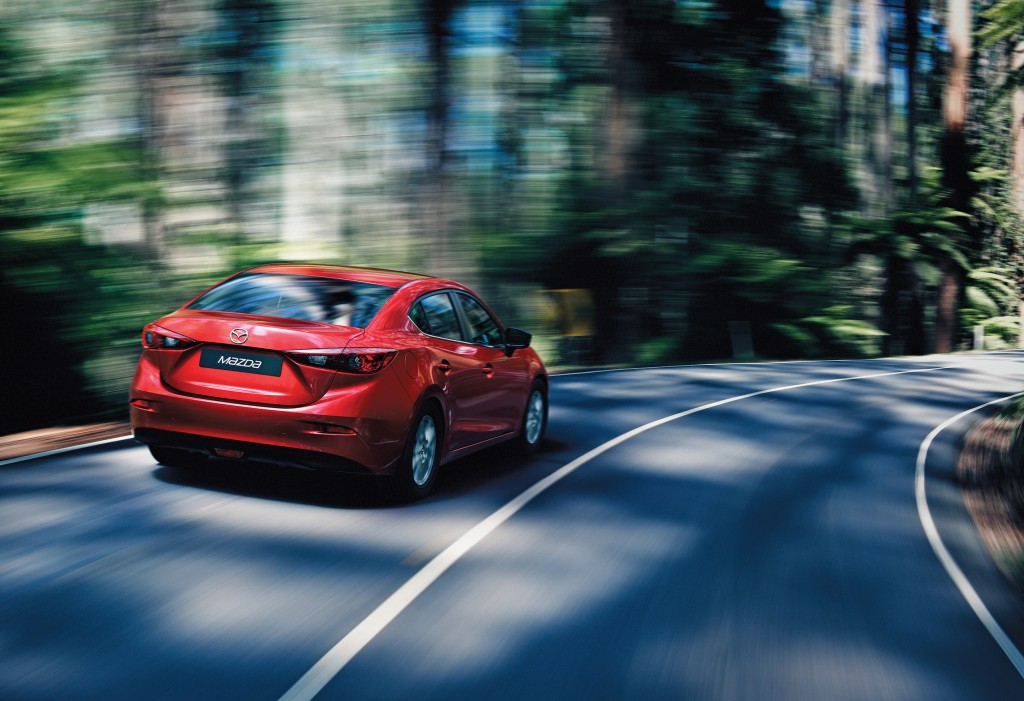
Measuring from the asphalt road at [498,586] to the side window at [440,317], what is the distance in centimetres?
120

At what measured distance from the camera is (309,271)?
26.7 feet

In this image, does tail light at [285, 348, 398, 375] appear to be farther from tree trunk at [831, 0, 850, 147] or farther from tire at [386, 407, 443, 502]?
tree trunk at [831, 0, 850, 147]

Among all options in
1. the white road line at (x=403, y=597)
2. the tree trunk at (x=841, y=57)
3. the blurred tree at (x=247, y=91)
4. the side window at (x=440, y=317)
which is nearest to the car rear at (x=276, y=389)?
the side window at (x=440, y=317)

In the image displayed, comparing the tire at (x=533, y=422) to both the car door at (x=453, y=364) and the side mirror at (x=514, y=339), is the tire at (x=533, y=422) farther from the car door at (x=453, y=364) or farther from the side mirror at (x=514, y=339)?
the car door at (x=453, y=364)

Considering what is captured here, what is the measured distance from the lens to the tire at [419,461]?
7480 millimetres

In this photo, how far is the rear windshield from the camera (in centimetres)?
739

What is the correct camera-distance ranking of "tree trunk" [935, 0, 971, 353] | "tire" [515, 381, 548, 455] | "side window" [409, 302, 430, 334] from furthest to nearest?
"tree trunk" [935, 0, 971, 353], "tire" [515, 381, 548, 455], "side window" [409, 302, 430, 334]

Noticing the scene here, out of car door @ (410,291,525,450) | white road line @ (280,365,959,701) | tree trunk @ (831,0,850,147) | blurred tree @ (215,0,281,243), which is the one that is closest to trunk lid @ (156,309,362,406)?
car door @ (410,291,525,450)

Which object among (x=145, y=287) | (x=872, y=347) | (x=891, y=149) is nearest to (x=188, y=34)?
(x=145, y=287)

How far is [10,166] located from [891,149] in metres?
36.2

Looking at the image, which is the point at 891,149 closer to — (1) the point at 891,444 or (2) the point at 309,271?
(1) the point at 891,444

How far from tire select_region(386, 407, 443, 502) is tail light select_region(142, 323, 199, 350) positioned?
156 cm

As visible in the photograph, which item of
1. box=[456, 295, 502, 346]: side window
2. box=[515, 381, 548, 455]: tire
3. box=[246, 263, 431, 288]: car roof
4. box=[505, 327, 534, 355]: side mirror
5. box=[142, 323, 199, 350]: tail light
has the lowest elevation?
box=[515, 381, 548, 455]: tire

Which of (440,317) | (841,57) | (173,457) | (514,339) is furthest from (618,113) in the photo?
(173,457)
